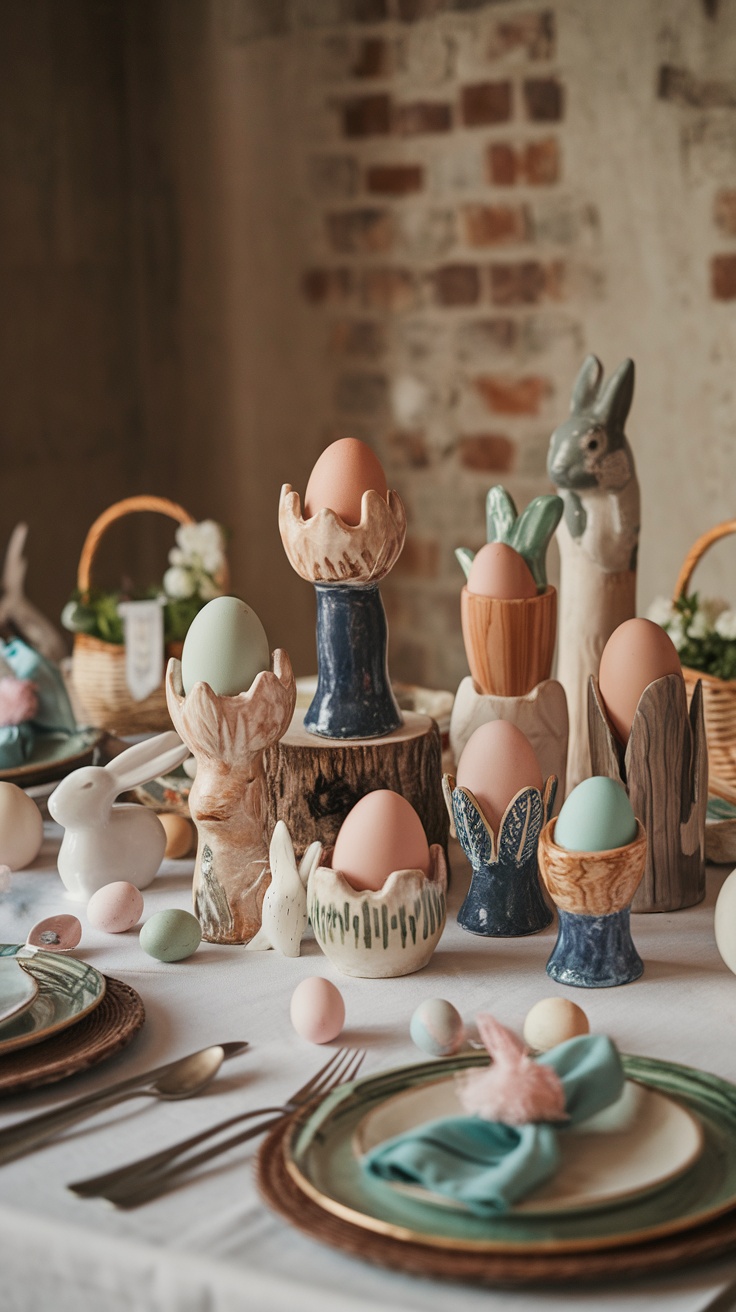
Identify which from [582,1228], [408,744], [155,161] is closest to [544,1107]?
[582,1228]

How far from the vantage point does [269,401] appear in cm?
342

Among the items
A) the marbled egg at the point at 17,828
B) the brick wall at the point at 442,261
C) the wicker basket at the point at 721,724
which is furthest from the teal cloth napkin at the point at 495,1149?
the brick wall at the point at 442,261

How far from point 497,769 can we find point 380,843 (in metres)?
0.12

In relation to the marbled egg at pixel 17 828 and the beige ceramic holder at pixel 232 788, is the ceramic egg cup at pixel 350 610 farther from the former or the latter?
the marbled egg at pixel 17 828

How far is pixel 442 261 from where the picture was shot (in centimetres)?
309

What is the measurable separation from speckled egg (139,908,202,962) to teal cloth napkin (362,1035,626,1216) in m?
0.35

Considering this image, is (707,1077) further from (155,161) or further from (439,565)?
(155,161)

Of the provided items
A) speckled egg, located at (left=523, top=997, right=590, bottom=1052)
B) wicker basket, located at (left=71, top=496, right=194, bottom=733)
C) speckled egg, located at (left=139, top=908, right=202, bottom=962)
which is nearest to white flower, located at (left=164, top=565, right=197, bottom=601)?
wicker basket, located at (left=71, top=496, right=194, bottom=733)

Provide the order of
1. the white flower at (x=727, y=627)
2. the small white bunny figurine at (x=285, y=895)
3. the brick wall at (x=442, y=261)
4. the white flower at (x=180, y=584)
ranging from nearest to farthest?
the small white bunny figurine at (x=285, y=895) → the white flower at (x=727, y=627) → the white flower at (x=180, y=584) → the brick wall at (x=442, y=261)

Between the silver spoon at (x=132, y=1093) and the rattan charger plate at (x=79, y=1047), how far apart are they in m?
0.02

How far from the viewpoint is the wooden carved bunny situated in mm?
1245

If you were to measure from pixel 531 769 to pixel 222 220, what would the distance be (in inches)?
105

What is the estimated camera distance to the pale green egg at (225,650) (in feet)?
3.39

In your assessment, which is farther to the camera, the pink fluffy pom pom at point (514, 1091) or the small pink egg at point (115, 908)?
the small pink egg at point (115, 908)
